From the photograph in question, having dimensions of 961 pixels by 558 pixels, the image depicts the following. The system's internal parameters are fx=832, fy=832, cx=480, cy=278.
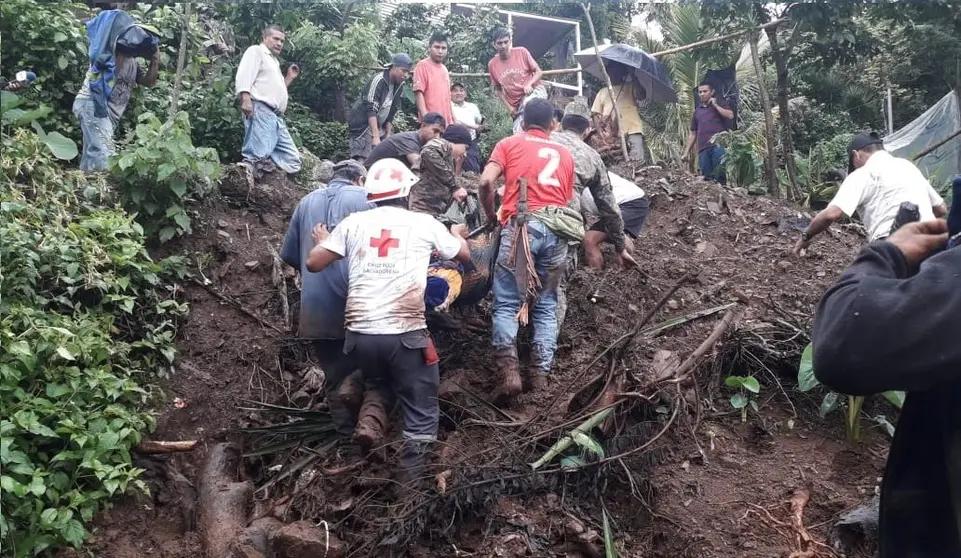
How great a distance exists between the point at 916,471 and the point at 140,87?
8022mm

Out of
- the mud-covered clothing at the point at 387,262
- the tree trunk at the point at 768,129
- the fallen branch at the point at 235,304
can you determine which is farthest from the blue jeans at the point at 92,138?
the tree trunk at the point at 768,129

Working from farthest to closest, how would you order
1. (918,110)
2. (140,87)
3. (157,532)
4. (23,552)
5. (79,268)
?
(918,110) → (140,87) → (79,268) → (157,532) → (23,552)

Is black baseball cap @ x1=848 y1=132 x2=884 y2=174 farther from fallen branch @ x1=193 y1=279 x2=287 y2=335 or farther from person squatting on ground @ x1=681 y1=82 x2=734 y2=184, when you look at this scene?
fallen branch @ x1=193 y1=279 x2=287 y2=335

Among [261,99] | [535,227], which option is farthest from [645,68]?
[535,227]

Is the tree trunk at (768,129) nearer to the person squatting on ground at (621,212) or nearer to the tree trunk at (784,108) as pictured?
the tree trunk at (784,108)

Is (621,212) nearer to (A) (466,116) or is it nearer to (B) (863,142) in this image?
(B) (863,142)

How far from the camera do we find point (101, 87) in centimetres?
741

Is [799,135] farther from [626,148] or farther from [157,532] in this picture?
[157,532]

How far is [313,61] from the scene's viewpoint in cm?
1125

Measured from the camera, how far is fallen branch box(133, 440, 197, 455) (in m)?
5.45

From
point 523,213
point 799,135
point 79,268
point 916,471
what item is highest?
point 916,471

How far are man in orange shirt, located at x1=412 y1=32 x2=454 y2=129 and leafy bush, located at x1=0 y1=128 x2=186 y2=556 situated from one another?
3.93 metres

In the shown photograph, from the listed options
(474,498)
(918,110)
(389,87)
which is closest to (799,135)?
(918,110)

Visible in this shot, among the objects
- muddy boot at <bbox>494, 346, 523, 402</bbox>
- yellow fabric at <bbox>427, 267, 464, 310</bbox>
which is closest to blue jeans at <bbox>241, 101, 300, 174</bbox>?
yellow fabric at <bbox>427, 267, 464, 310</bbox>
